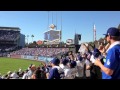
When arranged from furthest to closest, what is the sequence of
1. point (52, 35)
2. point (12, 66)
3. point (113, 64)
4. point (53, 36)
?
point (52, 35) → point (53, 36) → point (12, 66) → point (113, 64)

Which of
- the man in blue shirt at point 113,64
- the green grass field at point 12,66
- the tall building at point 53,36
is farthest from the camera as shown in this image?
the tall building at point 53,36

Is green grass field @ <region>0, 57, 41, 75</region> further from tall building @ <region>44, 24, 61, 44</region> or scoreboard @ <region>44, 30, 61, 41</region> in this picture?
scoreboard @ <region>44, 30, 61, 41</region>

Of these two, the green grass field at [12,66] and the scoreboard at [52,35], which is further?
the scoreboard at [52,35]

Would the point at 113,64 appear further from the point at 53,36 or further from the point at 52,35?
the point at 52,35

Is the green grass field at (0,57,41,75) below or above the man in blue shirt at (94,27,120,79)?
below

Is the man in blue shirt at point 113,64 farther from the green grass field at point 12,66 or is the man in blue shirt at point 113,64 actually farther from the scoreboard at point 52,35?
the scoreboard at point 52,35

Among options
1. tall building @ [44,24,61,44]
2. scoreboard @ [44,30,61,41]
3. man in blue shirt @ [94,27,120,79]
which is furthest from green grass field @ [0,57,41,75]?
man in blue shirt @ [94,27,120,79]

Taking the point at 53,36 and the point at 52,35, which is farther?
the point at 52,35

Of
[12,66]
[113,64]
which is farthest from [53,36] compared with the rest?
[113,64]

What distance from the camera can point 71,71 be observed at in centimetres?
454

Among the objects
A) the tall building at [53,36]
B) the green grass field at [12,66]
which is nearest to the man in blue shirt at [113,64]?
the green grass field at [12,66]
